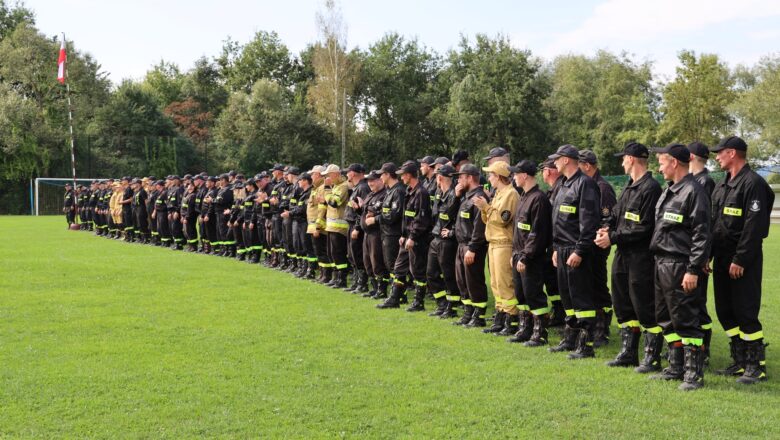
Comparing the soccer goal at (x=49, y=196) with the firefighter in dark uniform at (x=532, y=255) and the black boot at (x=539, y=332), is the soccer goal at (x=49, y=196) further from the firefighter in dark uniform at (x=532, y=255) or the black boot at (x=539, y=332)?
the black boot at (x=539, y=332)

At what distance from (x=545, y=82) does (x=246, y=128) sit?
2090 centimetres

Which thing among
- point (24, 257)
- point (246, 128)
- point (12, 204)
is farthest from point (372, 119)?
point (24, 257)

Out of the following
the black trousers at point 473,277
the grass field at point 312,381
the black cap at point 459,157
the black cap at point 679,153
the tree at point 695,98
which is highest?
the tree at point 695,98

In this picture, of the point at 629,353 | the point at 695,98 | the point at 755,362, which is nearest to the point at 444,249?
the point at 629,353

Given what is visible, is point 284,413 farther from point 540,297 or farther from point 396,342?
point 540,297

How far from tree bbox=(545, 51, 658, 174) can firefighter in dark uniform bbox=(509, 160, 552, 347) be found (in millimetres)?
45526

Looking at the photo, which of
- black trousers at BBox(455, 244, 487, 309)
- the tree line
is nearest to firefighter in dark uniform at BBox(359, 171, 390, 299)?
black trousers at BBox(455, 244, 487, 309)

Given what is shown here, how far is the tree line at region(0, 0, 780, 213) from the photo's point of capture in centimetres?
4400

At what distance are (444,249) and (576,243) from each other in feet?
8.96

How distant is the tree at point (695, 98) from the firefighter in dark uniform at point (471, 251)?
35.6 m

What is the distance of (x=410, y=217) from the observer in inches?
426

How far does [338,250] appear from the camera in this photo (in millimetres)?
13281

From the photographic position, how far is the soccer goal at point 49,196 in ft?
144

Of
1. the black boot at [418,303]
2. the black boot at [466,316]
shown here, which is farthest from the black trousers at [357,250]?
the black boot at [466,316]
